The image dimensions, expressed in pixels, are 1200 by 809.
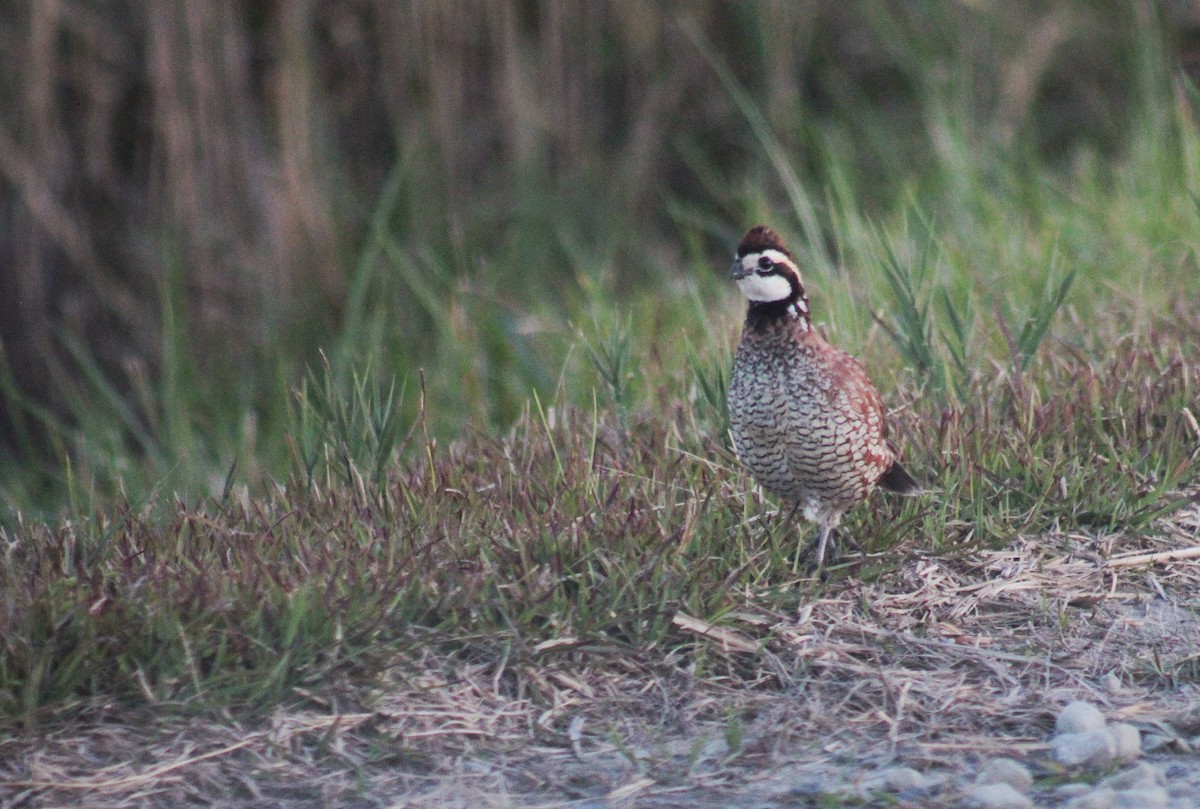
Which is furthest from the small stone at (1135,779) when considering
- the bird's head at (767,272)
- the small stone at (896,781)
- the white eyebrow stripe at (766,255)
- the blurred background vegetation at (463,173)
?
the blurred background vegetation at (463,173)

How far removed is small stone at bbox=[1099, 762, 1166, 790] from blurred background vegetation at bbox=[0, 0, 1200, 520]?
10.4 ft

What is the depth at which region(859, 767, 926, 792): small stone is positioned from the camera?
3.12 m

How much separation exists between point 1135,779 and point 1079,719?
21 cm

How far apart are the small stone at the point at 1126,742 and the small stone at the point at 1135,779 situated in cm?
4

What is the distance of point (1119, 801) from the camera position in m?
3.00

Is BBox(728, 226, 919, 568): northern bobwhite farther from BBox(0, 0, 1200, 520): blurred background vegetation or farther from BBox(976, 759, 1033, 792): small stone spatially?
BBox(0, 0, 1200, 520): blurred background vegetation

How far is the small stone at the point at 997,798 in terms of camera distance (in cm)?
300

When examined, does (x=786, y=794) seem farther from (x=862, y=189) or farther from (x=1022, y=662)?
(x=862, y=189)

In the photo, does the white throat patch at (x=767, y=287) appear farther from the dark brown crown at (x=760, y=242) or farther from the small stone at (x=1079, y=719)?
the small stone at (x=1079, y=719)

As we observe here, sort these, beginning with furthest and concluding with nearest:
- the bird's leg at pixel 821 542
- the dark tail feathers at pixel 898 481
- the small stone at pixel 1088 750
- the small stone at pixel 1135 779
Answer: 1. the dark tail feathers at pixel 898 481
2. the bird's leg at pixel 821 542
3. the small stone at pixel 1088 750
4. the small stone at pixel 1135 779

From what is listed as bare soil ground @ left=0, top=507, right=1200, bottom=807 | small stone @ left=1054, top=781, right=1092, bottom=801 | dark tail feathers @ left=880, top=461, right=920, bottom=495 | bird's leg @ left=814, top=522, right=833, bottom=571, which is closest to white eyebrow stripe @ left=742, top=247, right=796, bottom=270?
dark tail feathers @ left=880, top=461, right=920, bottom=495

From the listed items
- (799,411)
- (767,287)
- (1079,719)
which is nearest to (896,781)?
(1079,719)

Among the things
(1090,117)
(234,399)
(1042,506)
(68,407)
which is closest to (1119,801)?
(1042,506)

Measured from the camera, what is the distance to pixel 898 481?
13.9 ft
